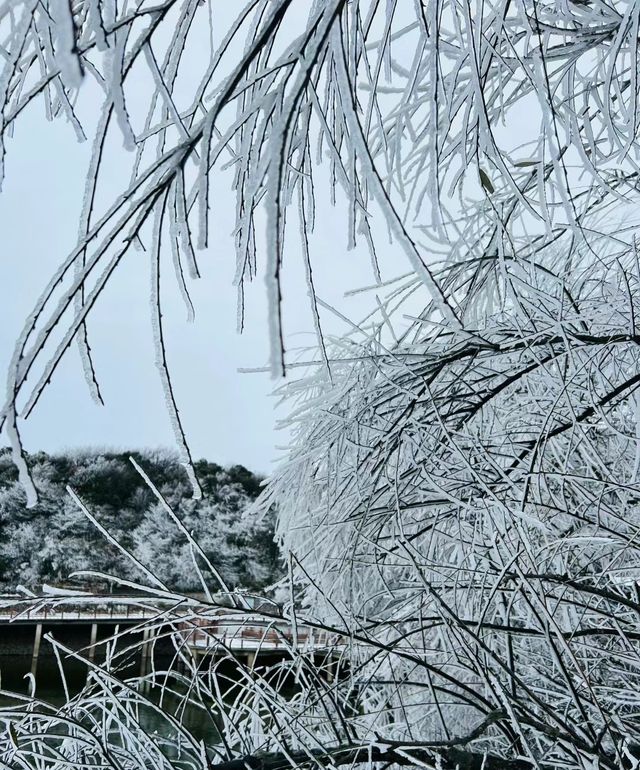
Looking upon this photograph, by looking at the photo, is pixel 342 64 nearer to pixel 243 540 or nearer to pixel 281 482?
pixel 281 482

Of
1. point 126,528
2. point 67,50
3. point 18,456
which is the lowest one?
point 126,528

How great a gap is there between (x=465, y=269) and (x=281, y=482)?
0.91m

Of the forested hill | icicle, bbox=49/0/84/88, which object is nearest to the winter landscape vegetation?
icicle, bbox=49/0/84/88

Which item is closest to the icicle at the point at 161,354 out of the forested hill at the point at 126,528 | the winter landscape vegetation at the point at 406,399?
the winter landscape vegetation at the point at 406,399

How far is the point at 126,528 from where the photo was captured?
26047mm

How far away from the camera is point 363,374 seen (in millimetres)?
2283

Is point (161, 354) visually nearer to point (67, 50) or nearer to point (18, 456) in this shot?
point (18, 456)

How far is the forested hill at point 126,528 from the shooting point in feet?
81.6

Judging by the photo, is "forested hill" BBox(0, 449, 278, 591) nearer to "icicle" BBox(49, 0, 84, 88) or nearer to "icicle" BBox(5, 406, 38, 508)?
"icicle" BBox(5, 406, 38, 508)

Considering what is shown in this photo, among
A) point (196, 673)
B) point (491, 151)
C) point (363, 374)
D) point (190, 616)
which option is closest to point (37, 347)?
point (491, 151)

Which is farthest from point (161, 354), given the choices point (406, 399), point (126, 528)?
point (126, 528)

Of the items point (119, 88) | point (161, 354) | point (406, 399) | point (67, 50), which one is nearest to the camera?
point (67, 50)

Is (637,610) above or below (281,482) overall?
below

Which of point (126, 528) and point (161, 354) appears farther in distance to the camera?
point (126, 528)
